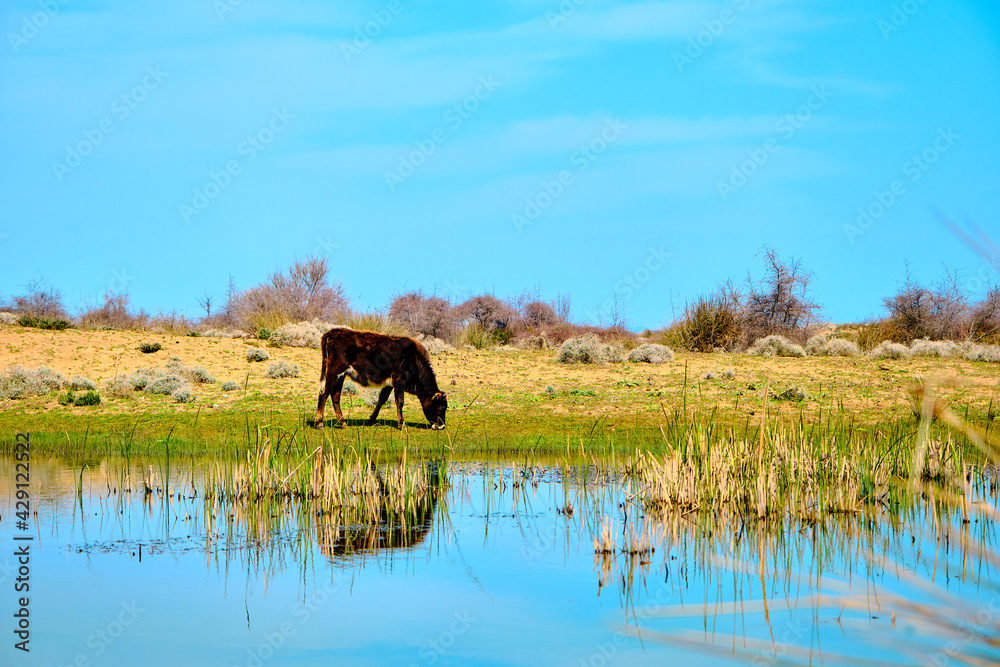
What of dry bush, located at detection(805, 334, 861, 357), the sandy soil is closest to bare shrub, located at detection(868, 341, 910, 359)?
dry bush, located at detection(805, 334, 861, 357)

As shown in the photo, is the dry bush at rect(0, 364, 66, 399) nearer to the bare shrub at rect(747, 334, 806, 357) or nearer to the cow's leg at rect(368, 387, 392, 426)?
the cow's leg at rect(368, 387, 392, 426)

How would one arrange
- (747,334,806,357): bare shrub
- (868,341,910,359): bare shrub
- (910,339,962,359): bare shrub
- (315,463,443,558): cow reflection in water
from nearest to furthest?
(315,463,443,558): cow reflection in water < (868,341,910,359): bare shrub < (910,339,962,359): bare shrub < (747,334,806,357): bare shrub

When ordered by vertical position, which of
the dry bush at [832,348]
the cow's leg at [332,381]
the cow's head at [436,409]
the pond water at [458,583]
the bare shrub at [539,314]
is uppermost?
the bare shrub at [539,314]

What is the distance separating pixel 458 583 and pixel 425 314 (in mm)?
42829

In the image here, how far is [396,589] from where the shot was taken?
7.64 metres

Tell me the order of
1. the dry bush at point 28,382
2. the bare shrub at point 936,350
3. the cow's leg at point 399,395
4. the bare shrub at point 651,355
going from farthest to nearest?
1. the bare shrub at point 936,350
2. the bare shrub at point 651,355
3. the dry bush at point 28,382
4. the cow's leg at point 399,395

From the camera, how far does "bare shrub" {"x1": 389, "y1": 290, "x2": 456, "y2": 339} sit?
47.9 m

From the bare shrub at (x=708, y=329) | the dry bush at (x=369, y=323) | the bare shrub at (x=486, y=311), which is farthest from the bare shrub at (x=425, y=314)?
the bare shrub at (x=708, y=329)

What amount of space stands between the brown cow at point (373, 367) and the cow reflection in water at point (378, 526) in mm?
6127

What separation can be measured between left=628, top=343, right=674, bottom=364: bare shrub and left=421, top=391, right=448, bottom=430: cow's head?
9746mm

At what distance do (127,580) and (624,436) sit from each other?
1042 centimetres

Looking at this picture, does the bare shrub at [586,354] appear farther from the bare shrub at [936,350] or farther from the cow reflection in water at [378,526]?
the cow reflection in water at [378,526]

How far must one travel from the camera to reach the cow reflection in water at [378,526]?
9.05m

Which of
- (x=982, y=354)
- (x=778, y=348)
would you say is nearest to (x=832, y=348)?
(x=778, y=348)
